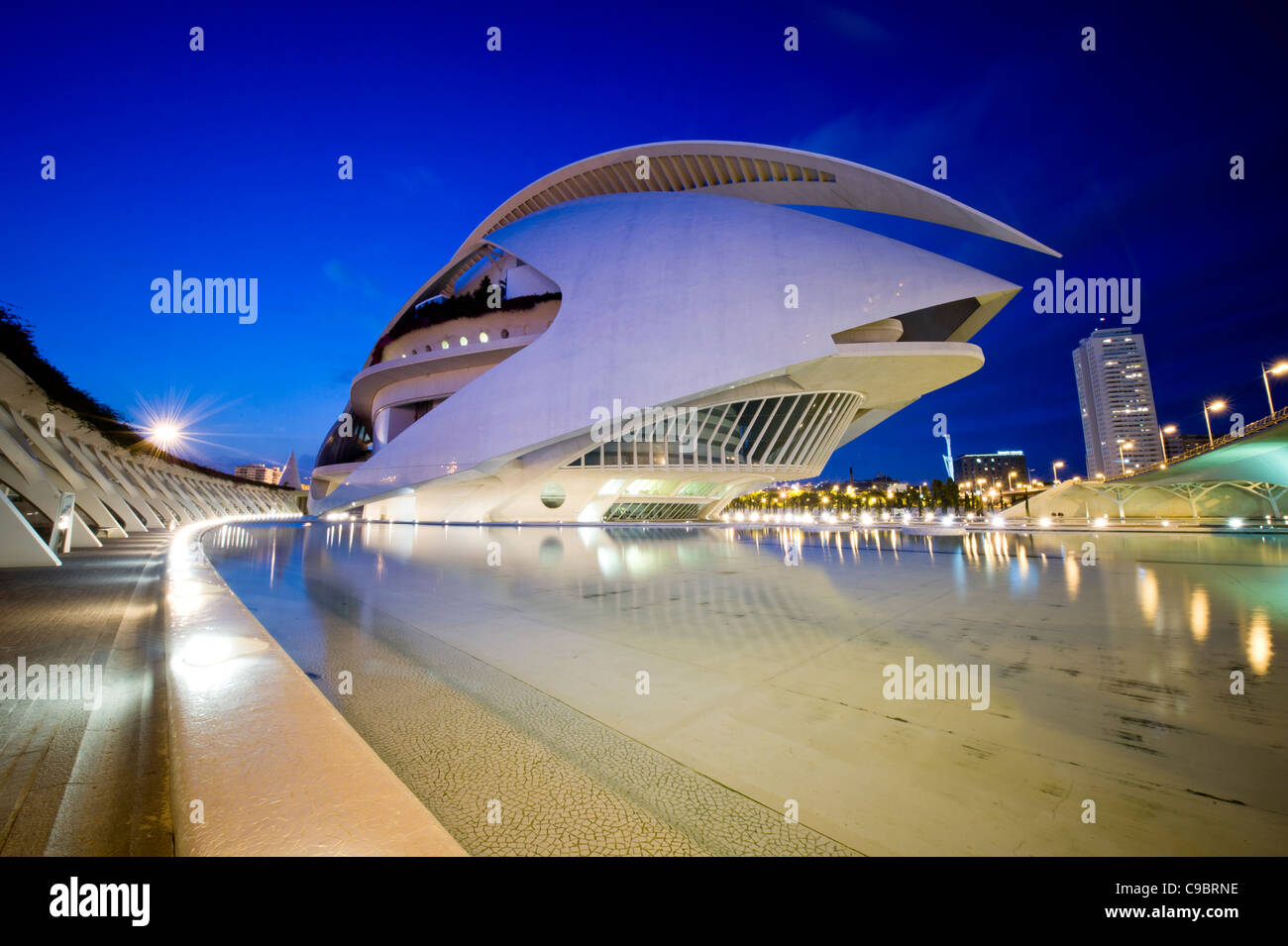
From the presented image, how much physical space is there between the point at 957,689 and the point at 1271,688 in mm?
1675

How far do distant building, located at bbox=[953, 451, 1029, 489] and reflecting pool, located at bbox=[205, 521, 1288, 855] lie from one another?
503 ft

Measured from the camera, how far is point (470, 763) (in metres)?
2.01

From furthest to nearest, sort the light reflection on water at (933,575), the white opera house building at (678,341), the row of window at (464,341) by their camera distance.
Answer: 1. the row of window at (464,341)
2. the white opera house building at (678,341)
3. the light reflection on water at (933,575)

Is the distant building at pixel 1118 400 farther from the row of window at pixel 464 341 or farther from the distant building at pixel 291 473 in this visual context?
the distant building at pixel 291 473

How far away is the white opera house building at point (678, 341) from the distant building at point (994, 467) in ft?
435

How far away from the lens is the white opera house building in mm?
20844

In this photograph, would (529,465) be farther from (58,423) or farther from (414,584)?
(414,584)

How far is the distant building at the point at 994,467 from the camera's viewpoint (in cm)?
13543

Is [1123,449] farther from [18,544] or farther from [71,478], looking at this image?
[71,478]

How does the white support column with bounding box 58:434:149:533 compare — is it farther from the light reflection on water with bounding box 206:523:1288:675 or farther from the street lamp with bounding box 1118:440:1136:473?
the street lamp with bounding box 1118:440:1136:473

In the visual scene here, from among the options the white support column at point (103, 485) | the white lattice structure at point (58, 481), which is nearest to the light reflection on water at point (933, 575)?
the white lattice structure at point (58, 481)
